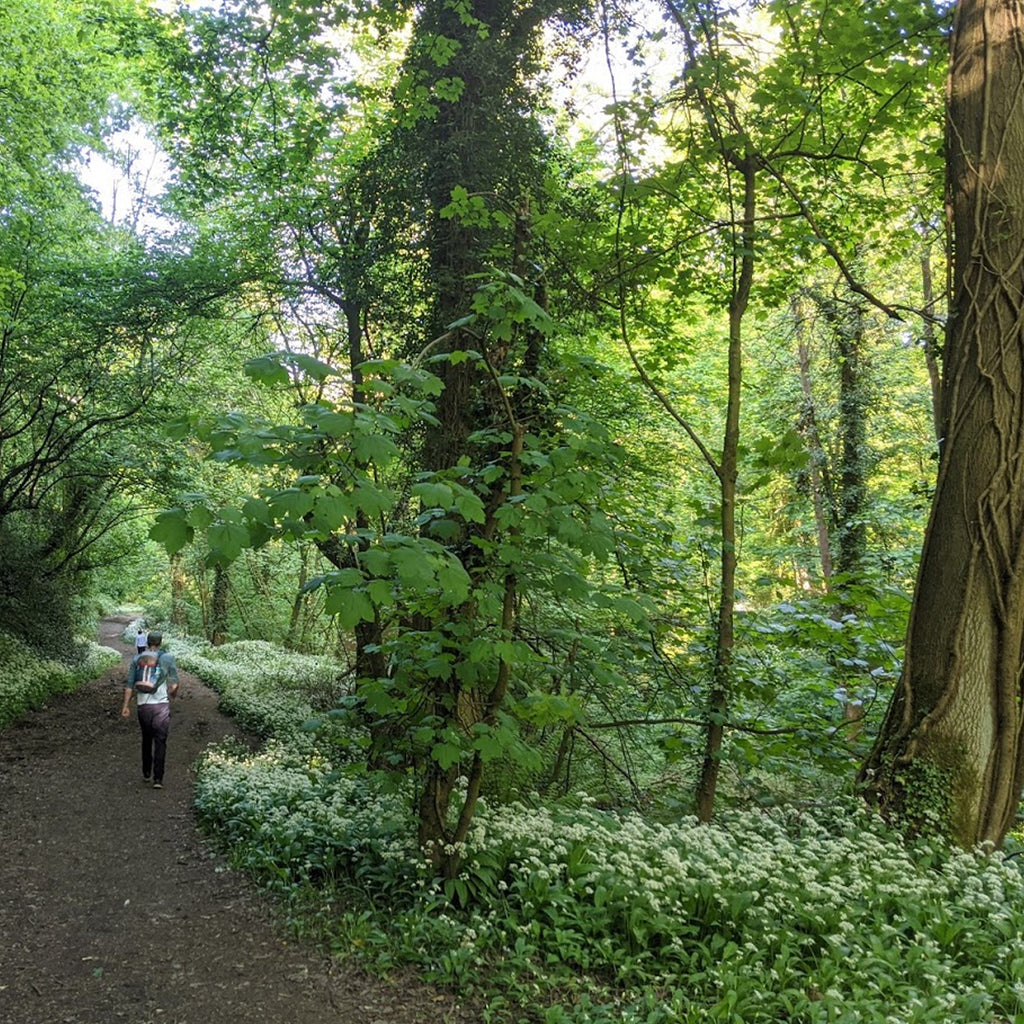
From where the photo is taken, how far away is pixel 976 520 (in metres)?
4.53

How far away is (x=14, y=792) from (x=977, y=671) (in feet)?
31.4

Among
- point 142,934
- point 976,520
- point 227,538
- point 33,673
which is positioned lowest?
point 33,673

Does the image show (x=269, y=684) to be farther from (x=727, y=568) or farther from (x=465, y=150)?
(x=727, y=568)

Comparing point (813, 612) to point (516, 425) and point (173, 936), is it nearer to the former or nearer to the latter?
point (516, 425)

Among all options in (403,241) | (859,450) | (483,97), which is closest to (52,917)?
(403,241)

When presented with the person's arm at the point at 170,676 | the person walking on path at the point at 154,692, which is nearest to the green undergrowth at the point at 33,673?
the person walking on path at the point at 154,692

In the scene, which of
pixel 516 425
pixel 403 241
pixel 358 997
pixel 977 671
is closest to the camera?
pixel 358 997

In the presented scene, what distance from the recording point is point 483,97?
7613 mm

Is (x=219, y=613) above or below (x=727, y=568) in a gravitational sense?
below

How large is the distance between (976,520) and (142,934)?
238 inches

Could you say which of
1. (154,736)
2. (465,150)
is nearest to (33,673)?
(154,736)

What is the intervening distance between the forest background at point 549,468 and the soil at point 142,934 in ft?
0.91

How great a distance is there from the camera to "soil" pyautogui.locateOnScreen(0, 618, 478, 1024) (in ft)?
12.0

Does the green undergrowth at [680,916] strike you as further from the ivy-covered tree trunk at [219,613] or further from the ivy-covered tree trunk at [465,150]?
the ivy-covered tree trunk at [219,613]
